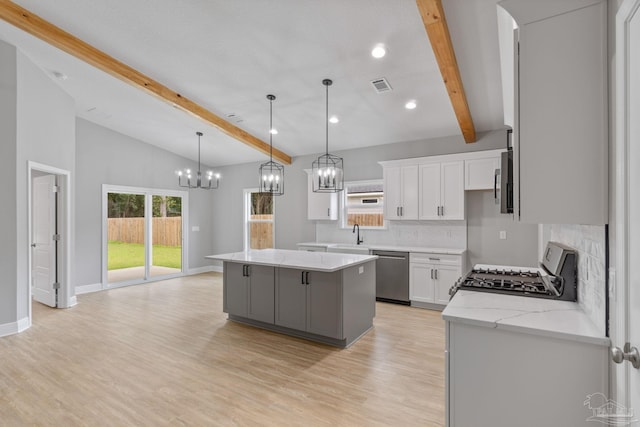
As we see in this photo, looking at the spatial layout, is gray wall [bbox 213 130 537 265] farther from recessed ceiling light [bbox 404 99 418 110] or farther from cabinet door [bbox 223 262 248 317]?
cabinet door [bbox 223 262 248 317]

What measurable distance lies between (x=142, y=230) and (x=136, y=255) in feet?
1.81

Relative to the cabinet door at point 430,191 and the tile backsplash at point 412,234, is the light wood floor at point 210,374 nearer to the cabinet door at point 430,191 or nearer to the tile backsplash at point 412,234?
the tile backsplash at point 412,234

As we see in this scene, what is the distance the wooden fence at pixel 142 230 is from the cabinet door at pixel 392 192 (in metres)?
5.00

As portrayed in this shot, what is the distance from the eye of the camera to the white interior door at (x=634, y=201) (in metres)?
1.08

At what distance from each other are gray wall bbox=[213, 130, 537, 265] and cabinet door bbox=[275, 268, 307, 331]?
3.03 meters

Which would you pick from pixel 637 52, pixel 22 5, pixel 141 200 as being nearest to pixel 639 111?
pixel 637 52

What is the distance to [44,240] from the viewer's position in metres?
5.08

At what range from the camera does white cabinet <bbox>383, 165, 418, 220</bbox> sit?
5246 millimetres

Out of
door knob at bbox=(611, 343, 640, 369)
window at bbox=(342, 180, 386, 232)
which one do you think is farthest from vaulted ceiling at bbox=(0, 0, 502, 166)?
door knob at bbox=(611, 343, 640, 369)

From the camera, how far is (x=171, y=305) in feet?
16.8

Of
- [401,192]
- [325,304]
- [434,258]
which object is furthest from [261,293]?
[401,192]

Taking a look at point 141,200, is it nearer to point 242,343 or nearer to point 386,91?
point 242,343

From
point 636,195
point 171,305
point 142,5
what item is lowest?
point 171,305

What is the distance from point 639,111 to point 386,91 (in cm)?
329
